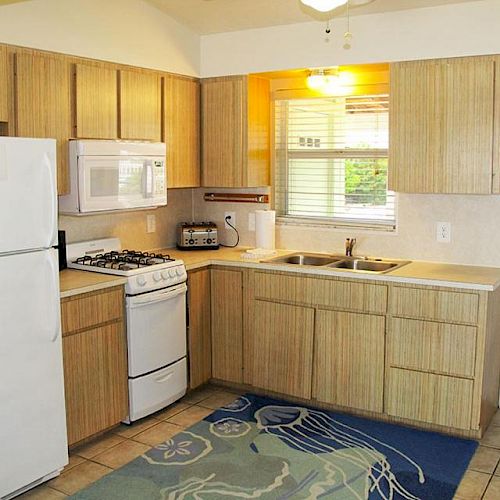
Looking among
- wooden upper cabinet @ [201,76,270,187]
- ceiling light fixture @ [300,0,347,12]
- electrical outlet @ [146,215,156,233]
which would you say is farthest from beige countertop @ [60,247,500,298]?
ceiling light fixture @ [300,0,347,12]

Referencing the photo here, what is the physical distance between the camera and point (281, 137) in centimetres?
487

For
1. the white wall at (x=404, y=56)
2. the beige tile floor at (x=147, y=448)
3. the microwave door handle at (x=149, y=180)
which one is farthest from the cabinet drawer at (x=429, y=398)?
the microwave door handle at (x=149, y=180)

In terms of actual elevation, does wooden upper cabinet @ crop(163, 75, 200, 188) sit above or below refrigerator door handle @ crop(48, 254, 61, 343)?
above

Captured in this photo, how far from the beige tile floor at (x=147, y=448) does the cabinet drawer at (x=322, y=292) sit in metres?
0.76

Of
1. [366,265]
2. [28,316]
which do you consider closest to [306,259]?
[366,265]

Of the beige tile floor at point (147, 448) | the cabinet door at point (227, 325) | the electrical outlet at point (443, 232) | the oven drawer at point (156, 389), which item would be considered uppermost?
the electrical outlet at point (443, 232)

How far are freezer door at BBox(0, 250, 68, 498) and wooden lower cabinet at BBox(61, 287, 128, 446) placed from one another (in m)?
0.20

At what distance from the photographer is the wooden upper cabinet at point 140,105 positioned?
4.03 meters

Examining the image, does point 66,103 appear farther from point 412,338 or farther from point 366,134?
point 412,338

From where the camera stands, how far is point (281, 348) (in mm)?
4191

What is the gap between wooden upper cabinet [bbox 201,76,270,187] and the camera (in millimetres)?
4547

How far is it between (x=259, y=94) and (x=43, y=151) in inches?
81.4

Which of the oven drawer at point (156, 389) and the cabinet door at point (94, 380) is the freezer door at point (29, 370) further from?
the oven drawer at point (156, 389)

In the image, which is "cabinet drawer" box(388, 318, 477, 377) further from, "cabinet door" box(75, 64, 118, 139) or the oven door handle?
"cabinet door" box(75, 64, 118, 139)
